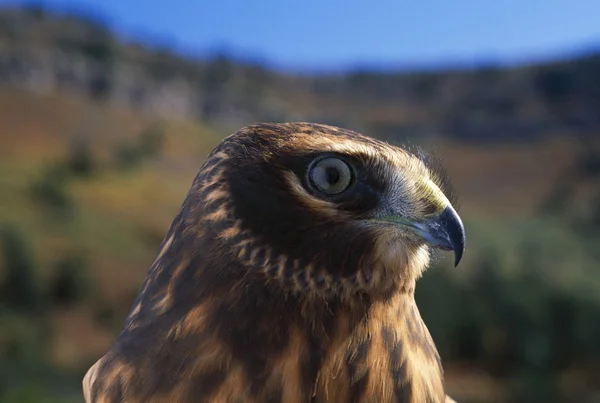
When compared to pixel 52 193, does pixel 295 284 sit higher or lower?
higher

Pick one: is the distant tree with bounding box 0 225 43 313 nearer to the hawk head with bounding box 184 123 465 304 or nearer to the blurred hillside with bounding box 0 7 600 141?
the hawk head with bounding box 184 123 465 304

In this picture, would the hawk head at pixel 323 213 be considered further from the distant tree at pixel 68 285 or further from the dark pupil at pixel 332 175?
the distant tree at pixel 68 285

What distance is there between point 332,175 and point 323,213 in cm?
12

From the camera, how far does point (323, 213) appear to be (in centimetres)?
190

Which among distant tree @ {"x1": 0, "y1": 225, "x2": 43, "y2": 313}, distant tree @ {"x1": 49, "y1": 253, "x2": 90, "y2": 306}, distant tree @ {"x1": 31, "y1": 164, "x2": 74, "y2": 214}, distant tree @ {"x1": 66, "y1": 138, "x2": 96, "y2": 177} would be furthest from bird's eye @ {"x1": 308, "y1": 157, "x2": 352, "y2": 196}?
distant tree @ {"x1": 66, "y1": 138, "x2": 96, "y2": 177}

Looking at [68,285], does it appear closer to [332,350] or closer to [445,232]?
[332,350]

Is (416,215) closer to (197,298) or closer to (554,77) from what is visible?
(197,298)

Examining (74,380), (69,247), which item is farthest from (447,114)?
(74,380)

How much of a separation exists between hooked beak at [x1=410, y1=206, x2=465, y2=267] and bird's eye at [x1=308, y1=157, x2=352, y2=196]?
28 centimetres

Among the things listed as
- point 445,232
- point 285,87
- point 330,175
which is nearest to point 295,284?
point 330,175

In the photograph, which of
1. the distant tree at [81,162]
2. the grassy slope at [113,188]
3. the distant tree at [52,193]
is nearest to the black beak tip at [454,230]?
the grassy slope at [113,188]

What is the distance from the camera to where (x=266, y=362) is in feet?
6.19

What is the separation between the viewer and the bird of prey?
6.20ft

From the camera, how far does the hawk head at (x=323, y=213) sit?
1897mm
